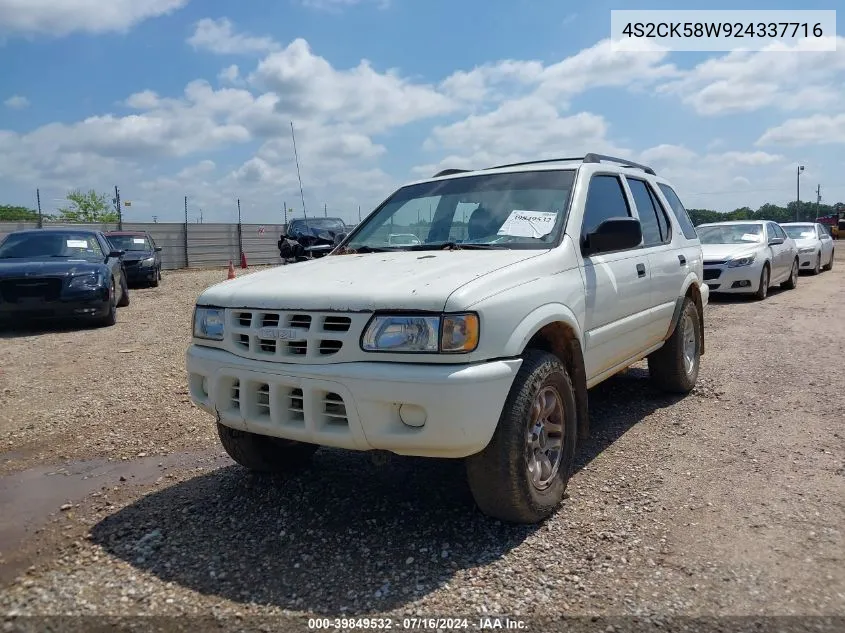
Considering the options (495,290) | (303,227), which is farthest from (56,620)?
(303,227)

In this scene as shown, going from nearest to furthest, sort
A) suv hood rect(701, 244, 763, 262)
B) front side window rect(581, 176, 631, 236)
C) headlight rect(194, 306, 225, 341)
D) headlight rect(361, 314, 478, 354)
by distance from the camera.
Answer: headlight rect(361, 314, 478, 354), headlight rect(194, 306, 225, 341), front side window rect(581, 176, 631, 236), suv hood rect(701, 244, 763, 262)

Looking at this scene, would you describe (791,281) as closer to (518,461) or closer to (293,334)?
(518,461)

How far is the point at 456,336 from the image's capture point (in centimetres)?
275

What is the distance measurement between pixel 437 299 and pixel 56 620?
1866mm

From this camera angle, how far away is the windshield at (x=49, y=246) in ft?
32.7

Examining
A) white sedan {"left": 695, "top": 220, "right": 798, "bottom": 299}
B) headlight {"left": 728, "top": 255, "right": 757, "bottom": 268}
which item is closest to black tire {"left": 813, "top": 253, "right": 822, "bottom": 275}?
white sedan {"left": 695, "top": 220, "right": 798, "bottom": 299}

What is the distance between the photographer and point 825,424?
459 cm

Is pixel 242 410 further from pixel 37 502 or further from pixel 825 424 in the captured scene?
pixel 825 424

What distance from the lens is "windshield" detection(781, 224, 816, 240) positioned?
17234 mm

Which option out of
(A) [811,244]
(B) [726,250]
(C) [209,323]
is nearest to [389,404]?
(C) [209,323]

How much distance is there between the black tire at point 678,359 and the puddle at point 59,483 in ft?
10.9

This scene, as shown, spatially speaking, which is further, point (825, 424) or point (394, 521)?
point (825, 424)

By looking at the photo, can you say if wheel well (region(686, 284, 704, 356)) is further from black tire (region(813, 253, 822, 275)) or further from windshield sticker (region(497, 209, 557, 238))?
black tire (region(813, 253, 822, 275))

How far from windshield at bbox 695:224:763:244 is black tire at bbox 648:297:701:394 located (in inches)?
306
